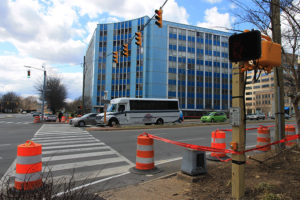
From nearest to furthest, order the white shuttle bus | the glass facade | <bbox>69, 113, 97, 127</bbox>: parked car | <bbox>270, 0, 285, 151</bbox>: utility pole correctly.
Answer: <bbox>270, 0, 285, 151</bbox>: utility pole
the white shuttle bus
<bbox>69, 113, 97, 127</bbox>: parked car
the glass facade

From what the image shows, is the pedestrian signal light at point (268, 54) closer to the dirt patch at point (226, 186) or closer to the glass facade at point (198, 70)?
the dirt patch at point (226, 186)

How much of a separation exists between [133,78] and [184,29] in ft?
64.2

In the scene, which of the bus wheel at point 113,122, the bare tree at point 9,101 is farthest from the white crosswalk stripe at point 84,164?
the bare tree at point 9,101

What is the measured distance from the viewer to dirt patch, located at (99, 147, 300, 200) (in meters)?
3.67

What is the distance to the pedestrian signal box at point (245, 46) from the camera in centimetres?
316

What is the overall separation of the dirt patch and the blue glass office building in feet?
160

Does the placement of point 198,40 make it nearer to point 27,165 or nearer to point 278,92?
point 278,92

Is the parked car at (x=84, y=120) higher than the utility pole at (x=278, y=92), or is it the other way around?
the utility pole at (x=278, y=92)

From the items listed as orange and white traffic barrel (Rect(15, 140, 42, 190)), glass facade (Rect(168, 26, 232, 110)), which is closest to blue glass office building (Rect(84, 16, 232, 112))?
glass facade (Rect(168, 26, 232, 110))

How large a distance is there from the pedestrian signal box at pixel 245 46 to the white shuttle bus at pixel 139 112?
754 inches

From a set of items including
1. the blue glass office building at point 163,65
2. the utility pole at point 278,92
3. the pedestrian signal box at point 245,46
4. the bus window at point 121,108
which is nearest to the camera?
the pedestrian signal box at point 245,46

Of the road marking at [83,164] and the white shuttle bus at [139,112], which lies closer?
the road marking at [83,164]

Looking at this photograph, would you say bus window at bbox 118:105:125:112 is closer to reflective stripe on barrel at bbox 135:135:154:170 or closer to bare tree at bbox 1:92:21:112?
reflective stripe on barrel at bbox 135:135:154:170

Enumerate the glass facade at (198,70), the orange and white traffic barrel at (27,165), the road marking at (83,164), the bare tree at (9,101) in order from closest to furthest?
the orange and white traffic barrel at (27,165)
the road marking at (83,164)
the glass facade at (198,70)
the bare tree at (9,101)
